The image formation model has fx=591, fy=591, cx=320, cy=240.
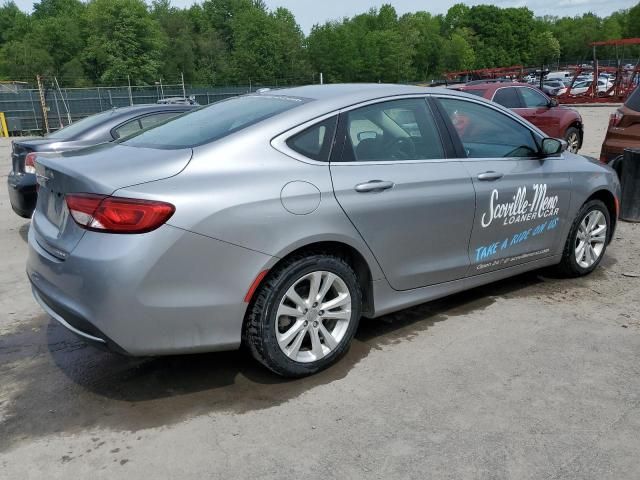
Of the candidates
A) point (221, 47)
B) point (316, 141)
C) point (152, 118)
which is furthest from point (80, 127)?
point (221, 47)

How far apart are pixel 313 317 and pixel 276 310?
28 cm

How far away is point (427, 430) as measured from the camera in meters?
2.90

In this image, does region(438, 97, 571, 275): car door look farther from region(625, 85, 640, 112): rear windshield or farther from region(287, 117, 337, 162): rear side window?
region(625, 85, 640, 112): rear windshield

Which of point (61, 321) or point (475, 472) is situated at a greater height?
point (61, 321)

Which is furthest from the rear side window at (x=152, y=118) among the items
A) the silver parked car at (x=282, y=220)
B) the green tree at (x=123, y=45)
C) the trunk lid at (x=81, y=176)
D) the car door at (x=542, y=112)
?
the green tree at (x=123, y=45)

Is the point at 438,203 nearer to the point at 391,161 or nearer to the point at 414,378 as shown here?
the point at 391,161

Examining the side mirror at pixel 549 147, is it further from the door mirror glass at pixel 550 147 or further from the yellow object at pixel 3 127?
the yellow object at pixel 3 127

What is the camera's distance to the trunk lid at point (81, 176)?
2.89m

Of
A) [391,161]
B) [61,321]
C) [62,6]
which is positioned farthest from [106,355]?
[62,6]

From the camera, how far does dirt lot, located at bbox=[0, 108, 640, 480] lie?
266cm

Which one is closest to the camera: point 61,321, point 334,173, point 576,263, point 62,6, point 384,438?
point 384,438

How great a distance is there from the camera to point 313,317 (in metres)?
3.34

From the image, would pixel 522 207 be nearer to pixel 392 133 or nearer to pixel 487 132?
pixel 487 132

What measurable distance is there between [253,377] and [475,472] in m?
1.39
